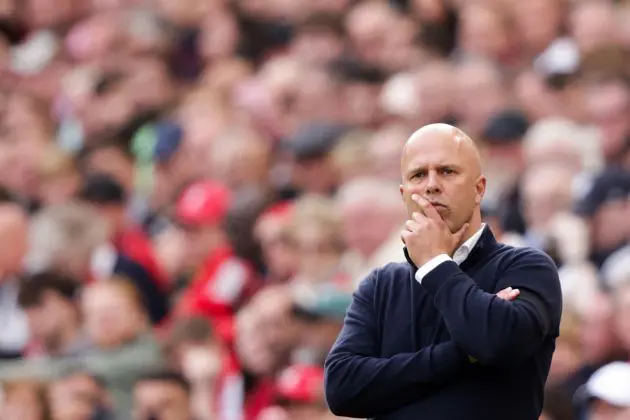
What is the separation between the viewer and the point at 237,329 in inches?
267

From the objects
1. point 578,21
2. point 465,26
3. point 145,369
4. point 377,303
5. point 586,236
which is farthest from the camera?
point 465,26

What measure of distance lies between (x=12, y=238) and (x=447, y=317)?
5.87m

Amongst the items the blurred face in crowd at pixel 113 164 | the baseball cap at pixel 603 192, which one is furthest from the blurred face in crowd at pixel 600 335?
the blurred face in crowd at pixel 113 164

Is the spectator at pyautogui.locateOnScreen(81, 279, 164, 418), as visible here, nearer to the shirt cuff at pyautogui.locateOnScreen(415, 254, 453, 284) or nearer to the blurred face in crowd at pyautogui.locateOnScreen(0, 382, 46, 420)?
the blurred face in crowd at pyautogui.locateOnScreen(0, 382, 46, 420)

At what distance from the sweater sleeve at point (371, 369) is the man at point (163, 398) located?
347cm

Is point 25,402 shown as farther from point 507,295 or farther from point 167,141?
point 507,295

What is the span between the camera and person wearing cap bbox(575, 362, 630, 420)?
17.0 feet

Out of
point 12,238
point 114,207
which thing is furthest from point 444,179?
point 114,207

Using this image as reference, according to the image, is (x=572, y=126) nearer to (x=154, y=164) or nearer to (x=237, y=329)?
(x=237, y=329)

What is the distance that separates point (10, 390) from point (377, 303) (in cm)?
418

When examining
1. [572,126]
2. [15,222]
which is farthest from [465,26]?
[15,222]

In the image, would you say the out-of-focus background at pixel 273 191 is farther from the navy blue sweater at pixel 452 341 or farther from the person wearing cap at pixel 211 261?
the navy blue sweater at pixel 452 341

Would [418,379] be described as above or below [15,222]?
below

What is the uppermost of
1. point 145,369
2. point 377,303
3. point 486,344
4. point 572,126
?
point 572,126
